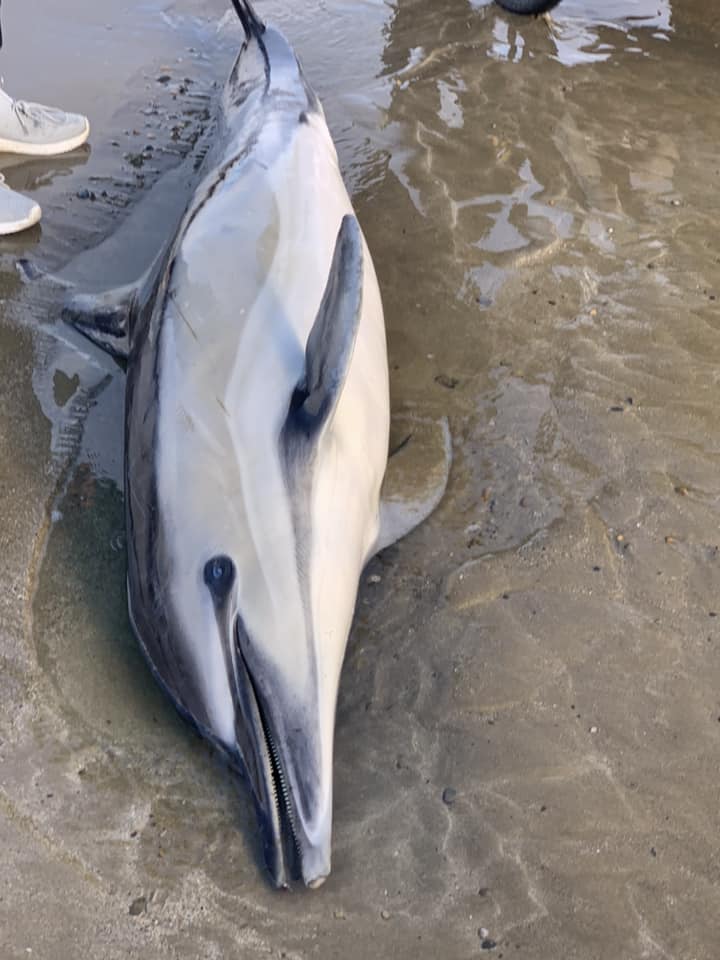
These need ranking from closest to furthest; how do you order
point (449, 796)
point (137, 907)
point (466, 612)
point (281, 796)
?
point (137, 907) < point (281, 796) < point (449, 796) < point (466, 612)

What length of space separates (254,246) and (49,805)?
107 inches

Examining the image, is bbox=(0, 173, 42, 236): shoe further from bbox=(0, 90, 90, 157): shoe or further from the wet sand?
bbox=(0, 90, 90, 157): shoe

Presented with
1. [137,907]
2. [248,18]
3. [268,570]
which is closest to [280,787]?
[137,907]

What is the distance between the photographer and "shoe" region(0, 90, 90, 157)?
685 cm

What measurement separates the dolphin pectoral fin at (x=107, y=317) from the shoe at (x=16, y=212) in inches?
48.7

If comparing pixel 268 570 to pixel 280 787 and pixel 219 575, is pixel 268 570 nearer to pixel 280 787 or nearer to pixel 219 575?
pixel 219 575

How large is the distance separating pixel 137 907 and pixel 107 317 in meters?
3.14

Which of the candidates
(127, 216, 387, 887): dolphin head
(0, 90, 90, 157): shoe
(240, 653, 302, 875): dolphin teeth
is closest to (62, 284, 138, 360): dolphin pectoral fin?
(127, 216, 387, 887): dolphin head

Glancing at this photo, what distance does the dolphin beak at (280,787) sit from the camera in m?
3.03

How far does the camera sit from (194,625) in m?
3.29

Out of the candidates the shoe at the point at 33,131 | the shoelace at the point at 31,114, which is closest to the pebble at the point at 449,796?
the shoe at the point at 33,131

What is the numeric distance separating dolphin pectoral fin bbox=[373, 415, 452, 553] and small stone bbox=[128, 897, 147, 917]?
5.72 feet

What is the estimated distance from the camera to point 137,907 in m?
2.99

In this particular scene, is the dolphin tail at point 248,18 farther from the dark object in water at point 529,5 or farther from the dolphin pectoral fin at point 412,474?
the dolphin pectoral fin at point 412,474
